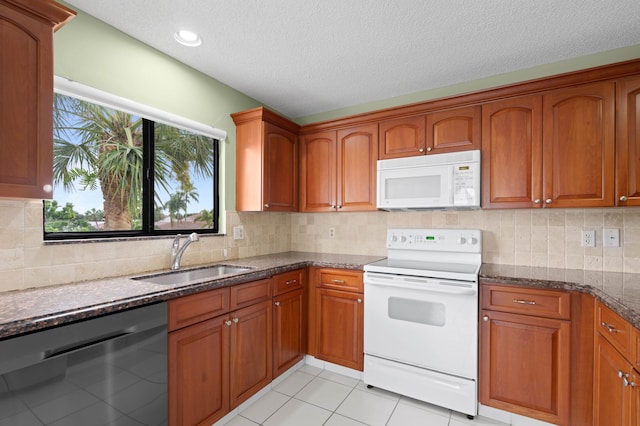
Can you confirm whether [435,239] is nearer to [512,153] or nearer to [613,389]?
[512,153]

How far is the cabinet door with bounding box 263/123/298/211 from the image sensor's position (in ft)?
8.56

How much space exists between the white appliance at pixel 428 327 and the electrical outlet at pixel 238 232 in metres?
1.18

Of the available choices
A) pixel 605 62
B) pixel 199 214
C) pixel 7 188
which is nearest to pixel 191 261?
pixel 199 214

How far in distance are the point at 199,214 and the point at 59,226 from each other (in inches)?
36.5

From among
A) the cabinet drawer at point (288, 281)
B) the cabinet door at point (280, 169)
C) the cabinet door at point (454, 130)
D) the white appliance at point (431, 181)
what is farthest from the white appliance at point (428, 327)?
the cabinet door at point (280, 169)

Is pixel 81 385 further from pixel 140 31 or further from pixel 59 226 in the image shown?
pixel 140 31

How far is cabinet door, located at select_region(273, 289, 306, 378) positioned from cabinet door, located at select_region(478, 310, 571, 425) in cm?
135

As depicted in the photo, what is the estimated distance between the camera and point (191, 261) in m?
2.24

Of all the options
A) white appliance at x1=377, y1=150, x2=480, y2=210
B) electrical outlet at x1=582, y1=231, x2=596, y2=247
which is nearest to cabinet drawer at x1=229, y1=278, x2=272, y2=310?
white appliance at x1=377, y1=150, x2=480, y2=210

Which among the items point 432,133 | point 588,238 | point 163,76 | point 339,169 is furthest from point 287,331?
point 588,238

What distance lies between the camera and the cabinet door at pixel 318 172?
2842 millimetres

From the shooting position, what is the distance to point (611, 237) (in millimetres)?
2035

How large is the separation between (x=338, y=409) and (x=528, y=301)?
1415 millimetres

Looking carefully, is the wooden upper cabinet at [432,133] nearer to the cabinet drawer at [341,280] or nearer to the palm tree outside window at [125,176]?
the cabinet drawer at [341,280]
